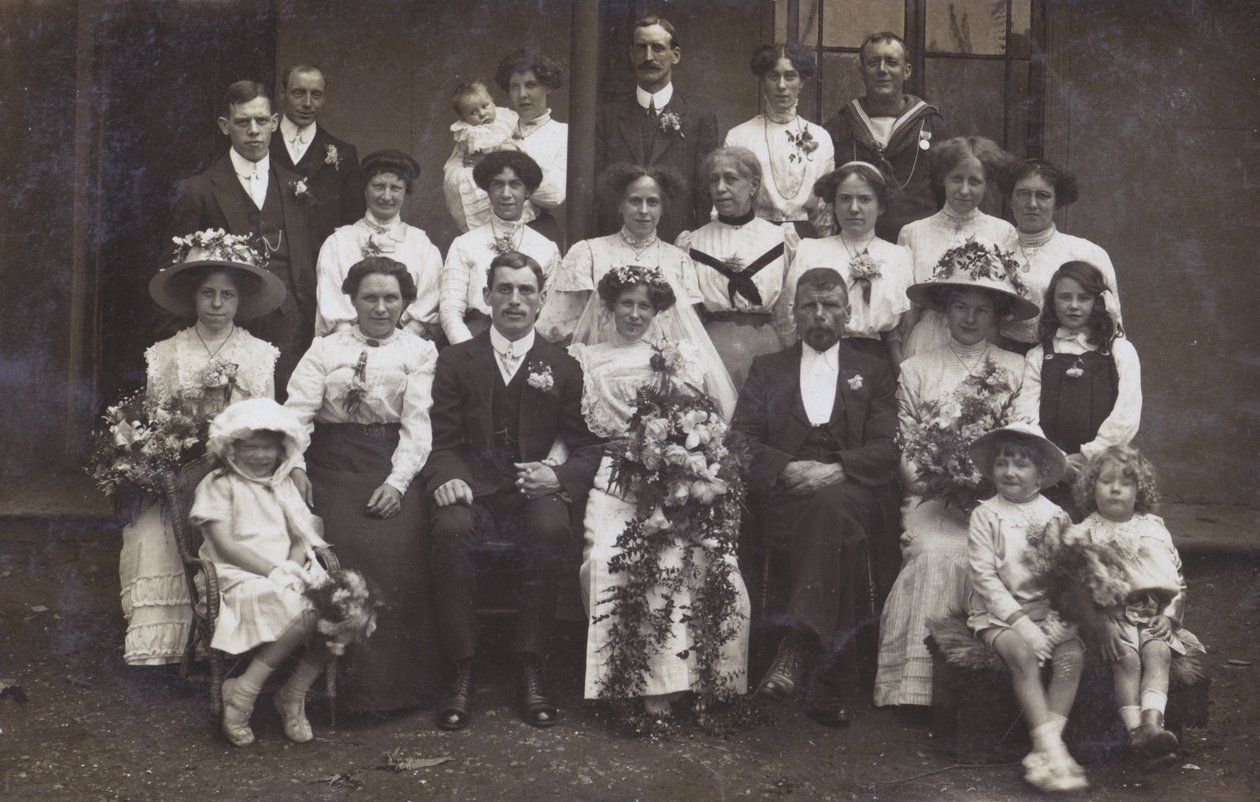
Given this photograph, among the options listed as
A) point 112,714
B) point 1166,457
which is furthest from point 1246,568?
point 112,714

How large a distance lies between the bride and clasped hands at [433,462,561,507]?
18cm

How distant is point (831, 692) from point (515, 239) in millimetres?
2556

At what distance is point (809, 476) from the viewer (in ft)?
17.8

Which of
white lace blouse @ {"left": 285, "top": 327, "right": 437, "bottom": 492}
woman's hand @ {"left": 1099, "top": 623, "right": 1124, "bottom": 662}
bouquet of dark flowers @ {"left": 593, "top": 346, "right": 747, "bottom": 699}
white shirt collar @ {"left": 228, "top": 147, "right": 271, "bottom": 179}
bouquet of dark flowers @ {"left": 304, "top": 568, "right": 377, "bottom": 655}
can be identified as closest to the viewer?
woman's hand @ {"left": 1099, "top": 623, "right": 1124, "bottom": 662}

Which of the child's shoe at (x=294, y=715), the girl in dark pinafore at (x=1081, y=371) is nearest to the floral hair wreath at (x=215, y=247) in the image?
the child's shoe at (x=294, y=715)

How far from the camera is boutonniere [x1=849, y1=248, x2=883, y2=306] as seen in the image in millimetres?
6023

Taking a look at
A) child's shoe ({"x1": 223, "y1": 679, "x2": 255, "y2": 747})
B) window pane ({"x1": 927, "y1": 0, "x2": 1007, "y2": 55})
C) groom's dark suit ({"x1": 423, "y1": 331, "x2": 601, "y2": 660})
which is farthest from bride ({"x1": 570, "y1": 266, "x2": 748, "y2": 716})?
window pane ({"x1": 927, "y1": 0, "x2": 1007, "y2": 55})

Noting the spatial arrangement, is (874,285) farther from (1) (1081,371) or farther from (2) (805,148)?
(1) (1081,371)

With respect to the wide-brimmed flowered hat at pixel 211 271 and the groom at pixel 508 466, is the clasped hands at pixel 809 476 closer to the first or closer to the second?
the groom at pixel 508 466

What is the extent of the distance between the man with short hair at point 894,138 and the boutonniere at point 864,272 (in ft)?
1.82

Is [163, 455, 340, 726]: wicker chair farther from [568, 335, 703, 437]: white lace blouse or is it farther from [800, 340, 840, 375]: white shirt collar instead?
[800, 340, 840, 375]: white shirt collar

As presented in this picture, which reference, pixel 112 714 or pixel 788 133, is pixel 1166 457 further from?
pixel 112 714

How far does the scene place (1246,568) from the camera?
6688mm

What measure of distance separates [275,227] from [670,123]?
6.34ft
